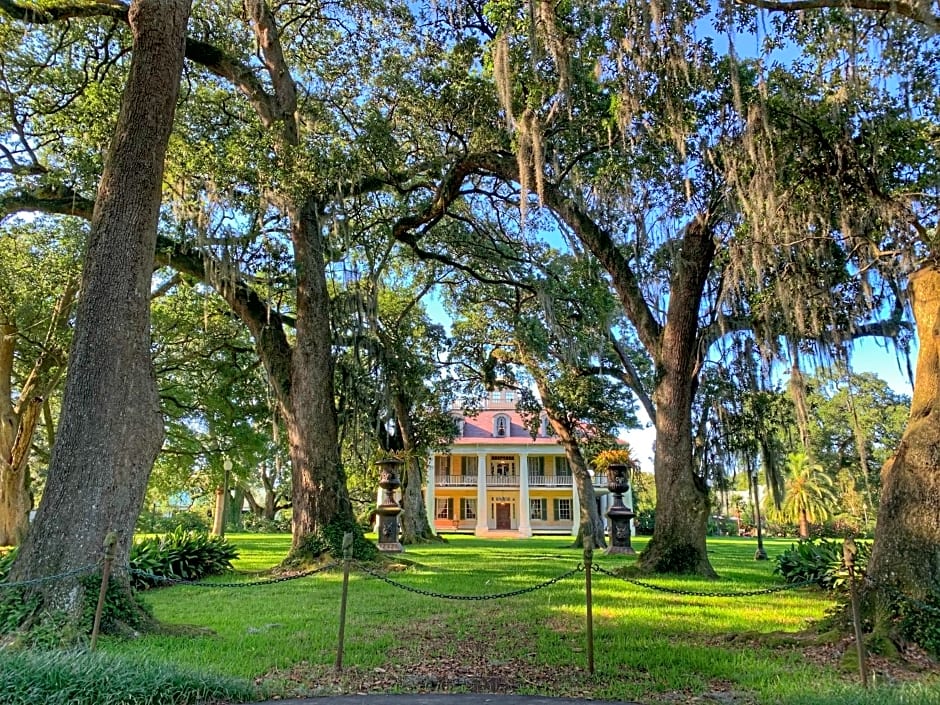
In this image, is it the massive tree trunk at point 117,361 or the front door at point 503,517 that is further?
the front door at point 503,517

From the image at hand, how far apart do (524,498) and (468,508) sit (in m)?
4.23

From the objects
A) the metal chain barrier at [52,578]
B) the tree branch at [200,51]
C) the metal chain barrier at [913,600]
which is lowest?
the metal chain barrier at [913,600]

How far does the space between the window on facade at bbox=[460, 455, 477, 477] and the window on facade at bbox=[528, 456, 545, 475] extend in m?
3.53

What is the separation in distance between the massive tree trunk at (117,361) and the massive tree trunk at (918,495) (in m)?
6.94

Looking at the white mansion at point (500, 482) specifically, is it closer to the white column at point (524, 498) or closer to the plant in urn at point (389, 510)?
the white column at point (524, 498)

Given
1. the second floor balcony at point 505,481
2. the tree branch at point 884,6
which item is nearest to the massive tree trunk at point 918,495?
the tree branch at point 884,6

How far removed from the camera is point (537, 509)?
4006cm

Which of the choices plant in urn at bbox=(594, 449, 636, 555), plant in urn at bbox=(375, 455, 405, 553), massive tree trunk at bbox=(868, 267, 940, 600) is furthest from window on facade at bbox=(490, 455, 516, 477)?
massive tree trunk at bbox=(868, 267, 940, 600)

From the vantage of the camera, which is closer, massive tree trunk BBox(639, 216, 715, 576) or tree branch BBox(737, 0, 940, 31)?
tree branch BBox(737, 0, 940, 31)

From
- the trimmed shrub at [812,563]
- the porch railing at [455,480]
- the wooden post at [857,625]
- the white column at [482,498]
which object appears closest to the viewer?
the wooden post at [857,625]

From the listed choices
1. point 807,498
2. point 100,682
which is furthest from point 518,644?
point 807,498

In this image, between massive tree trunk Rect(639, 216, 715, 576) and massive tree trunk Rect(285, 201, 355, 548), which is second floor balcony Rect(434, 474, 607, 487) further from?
massive tree trunk Rect(639, 216, 715, 576)

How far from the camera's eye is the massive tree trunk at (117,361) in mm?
5762

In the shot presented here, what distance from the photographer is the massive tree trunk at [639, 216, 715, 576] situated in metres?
10.5
